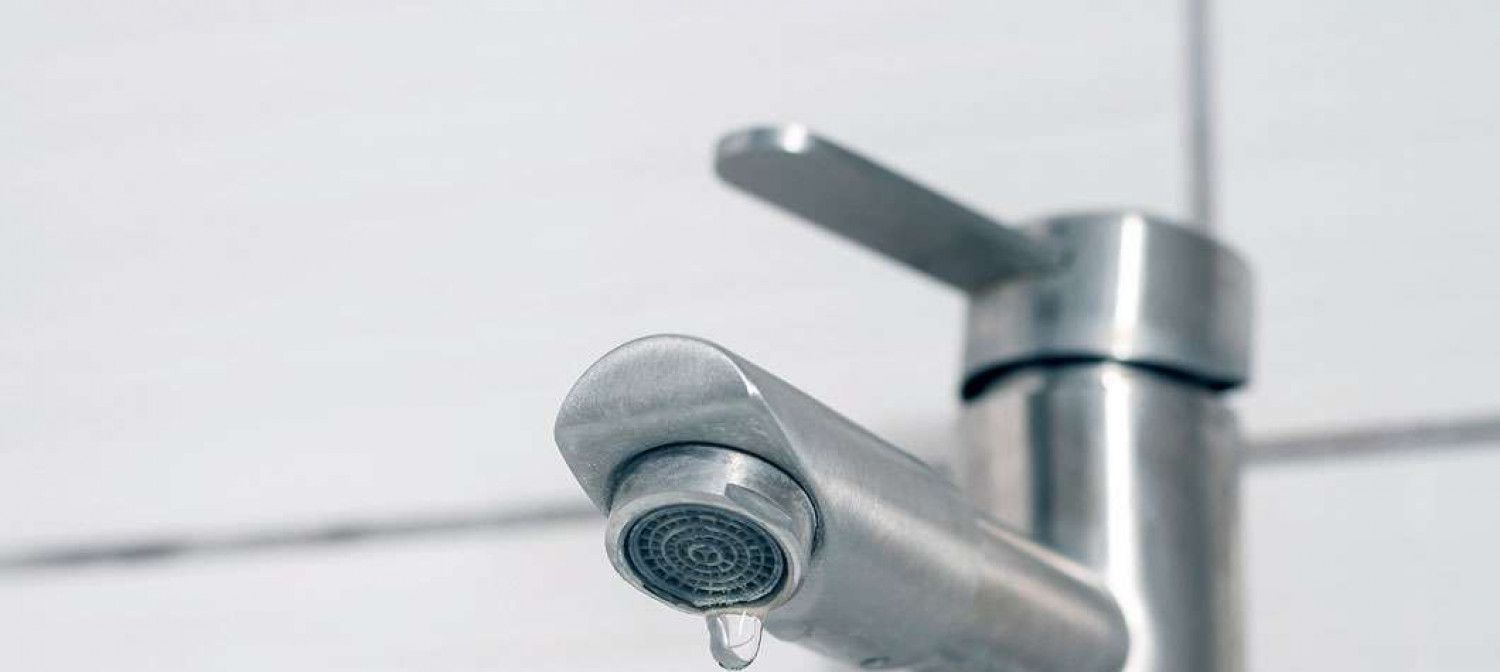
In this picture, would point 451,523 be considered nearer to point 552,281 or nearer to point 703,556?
point 552,281

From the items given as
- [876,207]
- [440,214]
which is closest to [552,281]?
[440,214]

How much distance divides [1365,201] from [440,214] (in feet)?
0.78

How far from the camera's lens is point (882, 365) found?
47cm

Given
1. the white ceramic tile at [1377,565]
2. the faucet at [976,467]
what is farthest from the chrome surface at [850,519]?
the white ceramic tile at [1377,565]

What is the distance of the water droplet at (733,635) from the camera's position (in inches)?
10.6

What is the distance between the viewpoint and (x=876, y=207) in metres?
0.37

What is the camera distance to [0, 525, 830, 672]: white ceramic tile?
0.47 m

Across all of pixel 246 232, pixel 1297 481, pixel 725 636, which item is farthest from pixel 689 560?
pixel 246 232

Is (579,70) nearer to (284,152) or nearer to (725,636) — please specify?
(284,152)

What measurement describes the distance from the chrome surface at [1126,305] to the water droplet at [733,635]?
123mm

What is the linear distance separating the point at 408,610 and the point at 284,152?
0.14 m

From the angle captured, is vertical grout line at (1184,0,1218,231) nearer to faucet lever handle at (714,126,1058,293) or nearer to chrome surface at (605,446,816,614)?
faucet lever handle at (714,126,1058,293)

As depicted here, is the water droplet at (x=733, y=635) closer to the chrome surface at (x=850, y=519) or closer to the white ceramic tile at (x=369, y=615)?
the chrome surface at (x=850, y=519)

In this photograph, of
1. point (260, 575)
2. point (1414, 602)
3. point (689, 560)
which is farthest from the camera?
point (260, 575)
